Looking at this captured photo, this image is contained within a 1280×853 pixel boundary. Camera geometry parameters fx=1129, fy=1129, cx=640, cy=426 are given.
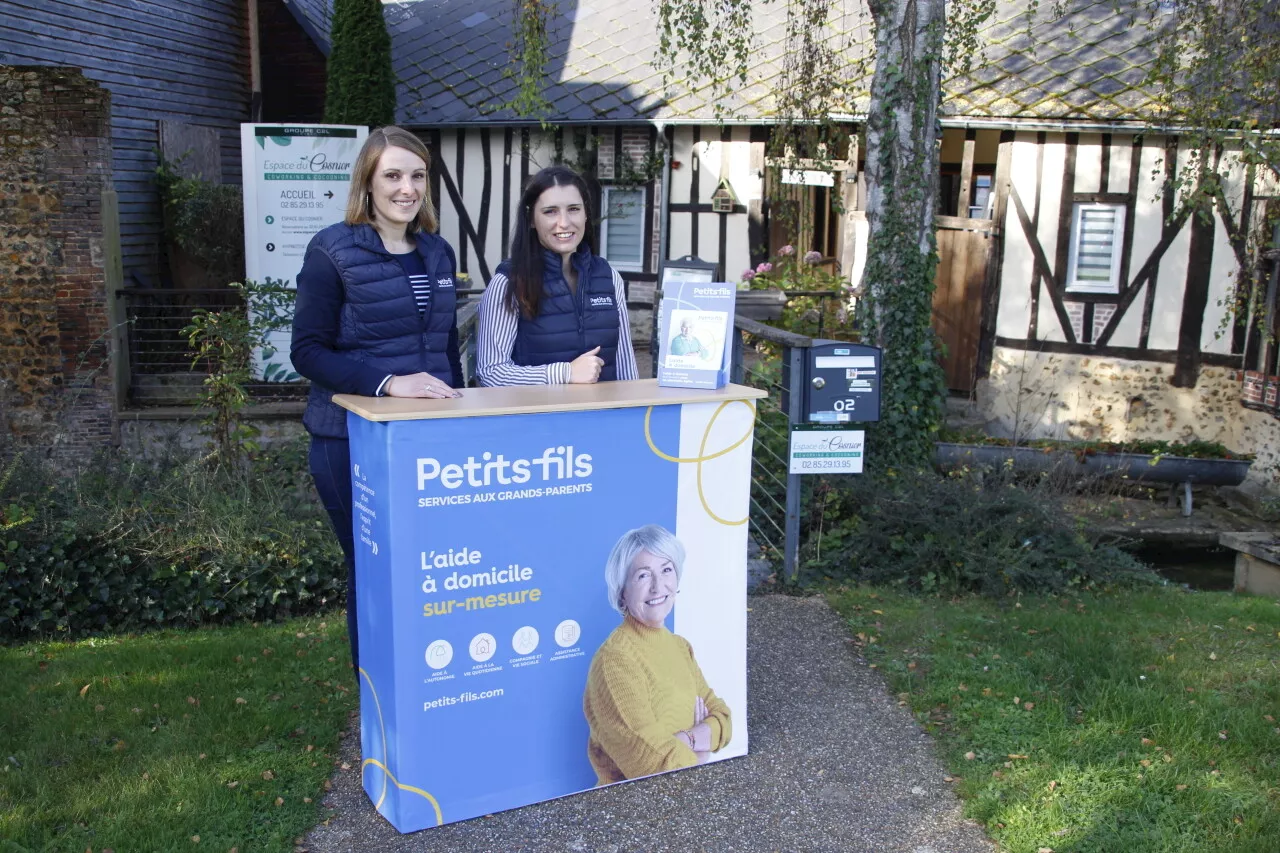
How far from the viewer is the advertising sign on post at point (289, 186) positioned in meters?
9.73

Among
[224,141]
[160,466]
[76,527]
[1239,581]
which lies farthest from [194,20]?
[1239,581]

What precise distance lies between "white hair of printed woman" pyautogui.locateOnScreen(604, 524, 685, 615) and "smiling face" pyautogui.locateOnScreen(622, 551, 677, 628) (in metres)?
0.01

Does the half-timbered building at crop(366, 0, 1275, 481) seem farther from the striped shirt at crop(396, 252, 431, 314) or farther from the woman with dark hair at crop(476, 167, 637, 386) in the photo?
the striped shirt at crop(396, 252, 431, 314)

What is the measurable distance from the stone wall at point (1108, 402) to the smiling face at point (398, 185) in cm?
900

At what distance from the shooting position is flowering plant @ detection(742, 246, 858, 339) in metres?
11.2

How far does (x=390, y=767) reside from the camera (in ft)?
10.5

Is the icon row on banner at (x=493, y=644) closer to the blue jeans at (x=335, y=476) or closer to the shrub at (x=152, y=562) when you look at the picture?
the blue jeans at (x=335, y=476)

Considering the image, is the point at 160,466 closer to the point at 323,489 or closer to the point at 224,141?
the point at 323,489

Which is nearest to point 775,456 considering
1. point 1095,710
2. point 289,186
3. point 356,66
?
point 1095,710

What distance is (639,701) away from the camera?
3.45 meters

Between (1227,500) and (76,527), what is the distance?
32.8 ft

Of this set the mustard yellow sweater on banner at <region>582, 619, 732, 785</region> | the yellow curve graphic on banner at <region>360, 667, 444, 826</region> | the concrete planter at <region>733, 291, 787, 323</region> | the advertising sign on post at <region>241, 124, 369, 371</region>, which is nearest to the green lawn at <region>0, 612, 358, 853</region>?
the yellow curve graphic on banner at <region>360, 667, 444, 826</region>

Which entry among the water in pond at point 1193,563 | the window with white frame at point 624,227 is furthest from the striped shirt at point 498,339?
the window with white frame at point 624,227

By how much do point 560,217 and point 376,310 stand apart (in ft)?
2.26
